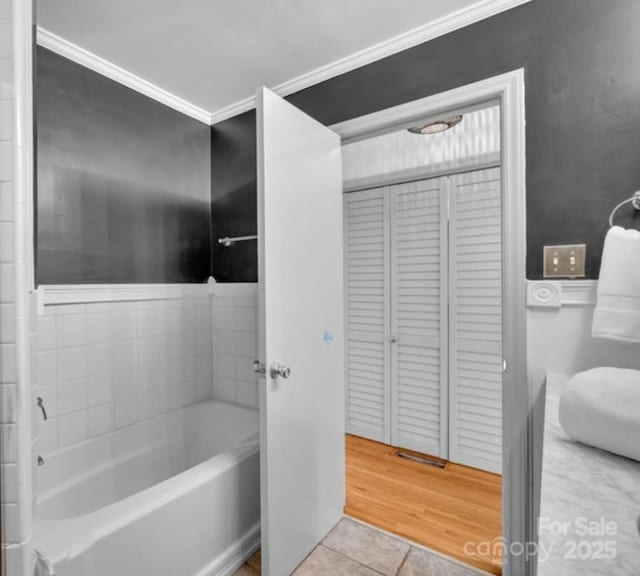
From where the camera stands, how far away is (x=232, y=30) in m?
1.62

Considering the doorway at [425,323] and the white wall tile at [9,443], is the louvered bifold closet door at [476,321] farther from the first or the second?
the white wall tile at [9,443]

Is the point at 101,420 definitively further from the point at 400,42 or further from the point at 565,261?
the point at 400,42

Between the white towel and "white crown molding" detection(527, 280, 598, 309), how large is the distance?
0.16m

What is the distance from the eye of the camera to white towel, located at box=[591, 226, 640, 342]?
106cm

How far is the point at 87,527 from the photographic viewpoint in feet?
3.79

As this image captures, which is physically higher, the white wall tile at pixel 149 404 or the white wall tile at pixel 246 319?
the white wall tile at pixel 246 319

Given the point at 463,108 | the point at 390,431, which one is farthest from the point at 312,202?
the point at 390,431

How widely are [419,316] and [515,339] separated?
1107 mm

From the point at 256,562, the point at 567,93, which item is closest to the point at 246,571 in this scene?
the point at 256,562

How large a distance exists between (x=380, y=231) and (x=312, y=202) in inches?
44.3

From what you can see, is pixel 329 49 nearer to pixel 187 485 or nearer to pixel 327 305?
pixel 327 305

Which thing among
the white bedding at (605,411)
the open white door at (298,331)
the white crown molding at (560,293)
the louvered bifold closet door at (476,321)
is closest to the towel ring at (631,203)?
the white crown molding at (560,293)

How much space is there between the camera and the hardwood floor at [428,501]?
1721 mm

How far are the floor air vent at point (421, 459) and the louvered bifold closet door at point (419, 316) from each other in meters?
0.05
